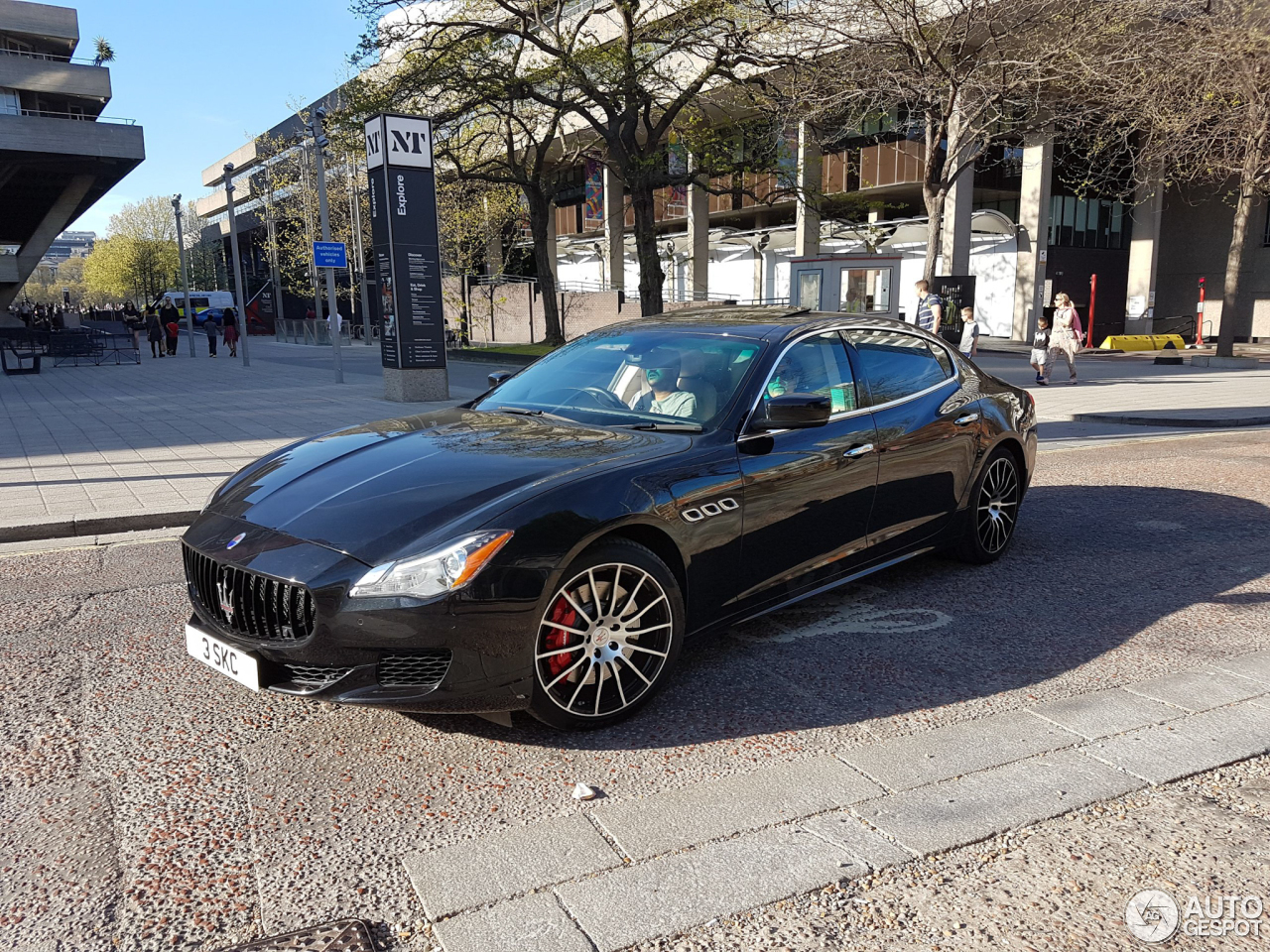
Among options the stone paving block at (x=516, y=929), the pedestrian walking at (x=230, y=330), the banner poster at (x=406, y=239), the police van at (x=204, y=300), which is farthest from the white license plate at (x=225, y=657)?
the police van at (x=204, y=300)

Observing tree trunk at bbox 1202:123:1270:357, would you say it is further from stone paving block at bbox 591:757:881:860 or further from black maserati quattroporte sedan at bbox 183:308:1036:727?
stone paving block at bbox 591:757:881:860

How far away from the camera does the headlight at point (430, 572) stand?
3.10 metres

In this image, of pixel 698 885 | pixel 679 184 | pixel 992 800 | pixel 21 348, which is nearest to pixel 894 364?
pixel 992 800

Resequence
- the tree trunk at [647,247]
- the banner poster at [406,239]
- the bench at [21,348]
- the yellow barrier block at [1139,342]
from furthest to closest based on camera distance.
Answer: the yellow barrier block at [1139,342] → the bench at [21,348] → the tree trunk at [647,247] → the banner poster at [406,239]

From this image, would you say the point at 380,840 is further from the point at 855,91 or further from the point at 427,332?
the point at 855,91

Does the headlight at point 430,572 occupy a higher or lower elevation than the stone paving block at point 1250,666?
higher

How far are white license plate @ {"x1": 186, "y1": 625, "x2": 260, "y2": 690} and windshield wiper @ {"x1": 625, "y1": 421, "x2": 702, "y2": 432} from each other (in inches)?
73.1

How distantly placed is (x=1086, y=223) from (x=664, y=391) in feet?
128

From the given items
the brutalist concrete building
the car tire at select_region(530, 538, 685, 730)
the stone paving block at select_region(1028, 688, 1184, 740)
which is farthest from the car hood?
the brutalist concrete building

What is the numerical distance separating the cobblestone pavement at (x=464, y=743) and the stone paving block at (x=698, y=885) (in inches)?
0.7

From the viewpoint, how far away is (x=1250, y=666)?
416cm

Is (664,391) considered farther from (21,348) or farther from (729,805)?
(21,348)

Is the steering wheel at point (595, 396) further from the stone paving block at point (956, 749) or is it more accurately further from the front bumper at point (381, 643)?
the stone paving block at point (956, 749)

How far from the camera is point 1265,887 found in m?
2.60
